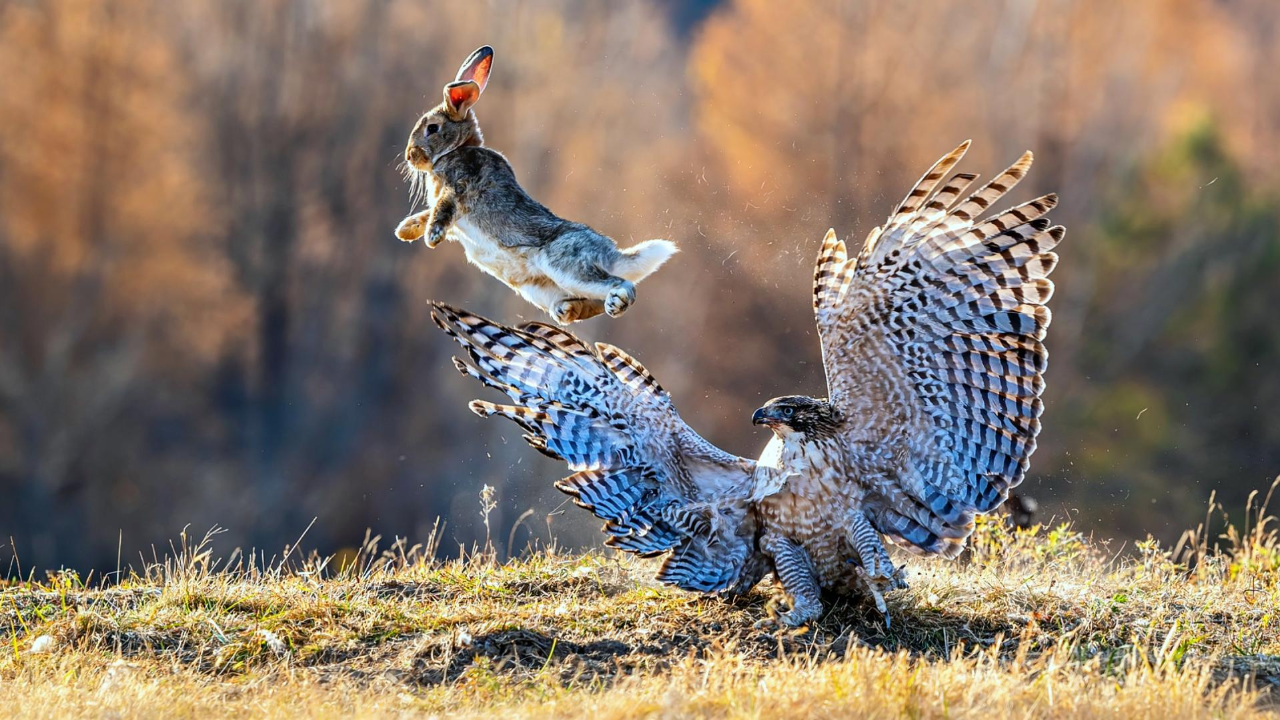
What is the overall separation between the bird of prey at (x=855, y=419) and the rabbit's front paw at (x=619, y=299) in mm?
207

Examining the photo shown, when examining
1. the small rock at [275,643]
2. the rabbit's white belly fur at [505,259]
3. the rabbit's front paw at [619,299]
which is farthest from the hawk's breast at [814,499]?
the small rock at [275,643]

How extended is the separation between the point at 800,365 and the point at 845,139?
6.85 meters

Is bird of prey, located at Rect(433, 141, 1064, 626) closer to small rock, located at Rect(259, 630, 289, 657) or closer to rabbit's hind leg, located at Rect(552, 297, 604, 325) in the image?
rabbit's hind leg, located at Rect(552, 297, 604, 325)

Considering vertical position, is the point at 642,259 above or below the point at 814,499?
above

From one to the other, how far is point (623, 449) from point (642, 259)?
0.83m

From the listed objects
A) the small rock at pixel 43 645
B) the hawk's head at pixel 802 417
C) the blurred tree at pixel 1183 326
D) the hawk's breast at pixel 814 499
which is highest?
the blurred tree at pixel 1183 326

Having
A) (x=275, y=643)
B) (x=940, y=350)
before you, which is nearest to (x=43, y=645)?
(x=275, y=643)

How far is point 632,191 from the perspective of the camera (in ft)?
70.8

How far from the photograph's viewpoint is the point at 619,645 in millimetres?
5379

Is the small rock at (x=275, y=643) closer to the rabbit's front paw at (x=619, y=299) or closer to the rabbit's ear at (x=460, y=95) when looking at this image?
the rabbit's front paw at (x=619, y=299)

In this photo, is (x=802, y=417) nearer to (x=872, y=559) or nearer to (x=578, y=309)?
(x=872, y=559)

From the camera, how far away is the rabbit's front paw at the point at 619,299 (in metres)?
5.68

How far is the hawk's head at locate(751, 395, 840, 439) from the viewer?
5402 millimetres

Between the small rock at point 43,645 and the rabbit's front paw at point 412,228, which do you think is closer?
the small rock at point 43,645
